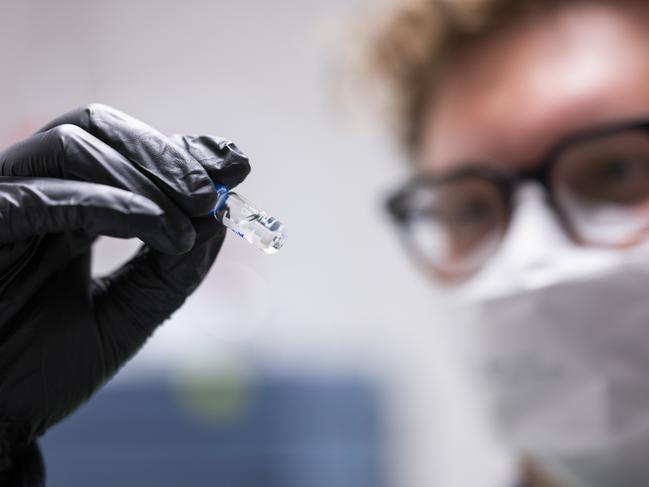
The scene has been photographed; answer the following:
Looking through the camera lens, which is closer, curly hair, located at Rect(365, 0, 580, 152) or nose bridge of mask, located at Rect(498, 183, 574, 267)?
nose bridge of mask, located at Rect(498, 183, 574, 267)

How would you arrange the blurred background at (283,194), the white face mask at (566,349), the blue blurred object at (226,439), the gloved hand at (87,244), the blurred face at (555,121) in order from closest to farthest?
the gloved hand at (87,244), the white face mask at (566,349), the blurred face at (555,121), the blue blurred object at (226,439), the blurred background at (283,194)

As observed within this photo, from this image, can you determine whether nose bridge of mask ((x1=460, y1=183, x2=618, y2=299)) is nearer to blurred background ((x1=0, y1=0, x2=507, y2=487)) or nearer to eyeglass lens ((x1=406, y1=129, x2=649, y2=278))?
eyeglass lens ((x1=406, y1=129, x2=649, y2=278))

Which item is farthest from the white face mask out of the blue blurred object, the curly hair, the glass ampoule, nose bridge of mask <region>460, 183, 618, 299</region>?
the blue blurred object

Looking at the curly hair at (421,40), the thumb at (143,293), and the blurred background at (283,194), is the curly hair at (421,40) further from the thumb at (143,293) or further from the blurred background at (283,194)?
the thumb at (143,293)

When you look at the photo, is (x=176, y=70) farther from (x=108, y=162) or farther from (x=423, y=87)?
(x=108, y=162)

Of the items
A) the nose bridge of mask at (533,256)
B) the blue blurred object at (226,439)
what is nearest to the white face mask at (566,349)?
the nose bridge of mask at (533,256)

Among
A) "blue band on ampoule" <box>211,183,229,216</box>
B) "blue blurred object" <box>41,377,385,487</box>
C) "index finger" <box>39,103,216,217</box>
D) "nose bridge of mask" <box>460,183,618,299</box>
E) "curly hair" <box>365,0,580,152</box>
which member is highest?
"curly hair" <box>365,0,580,152</box>

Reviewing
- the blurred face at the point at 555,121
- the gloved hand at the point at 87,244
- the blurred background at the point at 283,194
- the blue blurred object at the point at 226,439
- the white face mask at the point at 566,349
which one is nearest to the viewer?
the gloved hand at the point at 87,244

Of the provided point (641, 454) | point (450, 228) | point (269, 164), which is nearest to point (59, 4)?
point (269, 164)

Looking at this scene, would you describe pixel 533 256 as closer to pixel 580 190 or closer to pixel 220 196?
pixel 580 190
